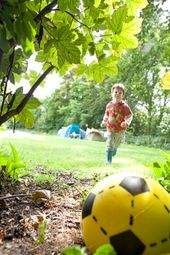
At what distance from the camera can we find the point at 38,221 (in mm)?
1907

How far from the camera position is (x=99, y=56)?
1.79 meters

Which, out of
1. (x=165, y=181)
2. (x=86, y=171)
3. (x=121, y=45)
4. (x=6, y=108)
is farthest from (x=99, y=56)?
(x=86, y=171)

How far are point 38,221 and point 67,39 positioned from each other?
2.87 feet

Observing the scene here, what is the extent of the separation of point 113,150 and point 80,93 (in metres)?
13.1

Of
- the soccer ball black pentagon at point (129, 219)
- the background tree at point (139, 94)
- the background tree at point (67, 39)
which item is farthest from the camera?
the background tree at point (139, 94)

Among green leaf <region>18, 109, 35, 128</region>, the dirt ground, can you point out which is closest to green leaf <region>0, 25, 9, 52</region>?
green leaf <region>18, 109, 35, 128</region>

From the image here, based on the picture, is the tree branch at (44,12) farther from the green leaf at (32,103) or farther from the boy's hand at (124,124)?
the boy's hand at (124,124)

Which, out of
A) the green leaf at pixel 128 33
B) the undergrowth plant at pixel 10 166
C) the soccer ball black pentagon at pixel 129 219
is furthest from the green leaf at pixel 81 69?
the undergrowth plant at pixel 10 166

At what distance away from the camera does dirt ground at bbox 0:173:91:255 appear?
1.58 m

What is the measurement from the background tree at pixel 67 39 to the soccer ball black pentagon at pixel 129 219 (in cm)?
53

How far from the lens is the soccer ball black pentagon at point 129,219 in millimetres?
1336

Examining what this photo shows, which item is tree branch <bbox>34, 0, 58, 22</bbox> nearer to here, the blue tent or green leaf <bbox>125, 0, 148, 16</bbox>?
green leaf <bbox>125, 0, 148, 16</bbox>

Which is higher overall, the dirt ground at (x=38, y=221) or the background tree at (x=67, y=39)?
the background tree at (x=67, y=39)

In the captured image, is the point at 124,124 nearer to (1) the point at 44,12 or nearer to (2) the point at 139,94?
(1) the point at 44,12
